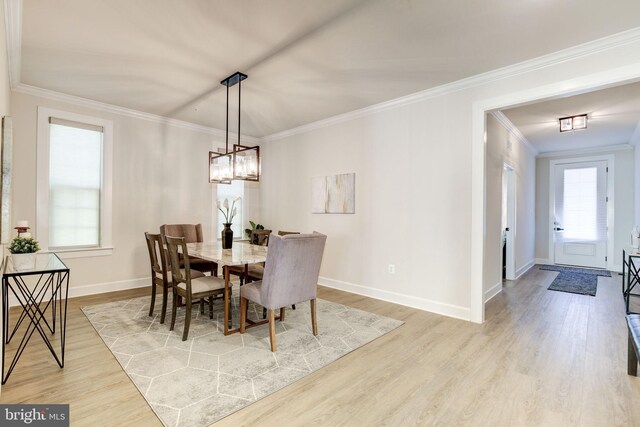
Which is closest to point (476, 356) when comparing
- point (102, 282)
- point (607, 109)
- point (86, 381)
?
point (86, 381)

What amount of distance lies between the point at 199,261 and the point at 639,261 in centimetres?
671

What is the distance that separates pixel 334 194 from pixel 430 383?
311 centimetres

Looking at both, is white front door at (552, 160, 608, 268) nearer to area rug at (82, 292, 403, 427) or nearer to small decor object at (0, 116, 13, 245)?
area rug at (82, 292, 403, 427)

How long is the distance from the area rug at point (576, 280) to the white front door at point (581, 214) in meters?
0.39

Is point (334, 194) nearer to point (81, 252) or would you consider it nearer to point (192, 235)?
point (192, 235)

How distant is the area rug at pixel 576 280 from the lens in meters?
4.73

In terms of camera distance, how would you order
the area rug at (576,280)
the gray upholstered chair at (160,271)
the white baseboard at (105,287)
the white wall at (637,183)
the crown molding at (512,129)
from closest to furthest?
the gray upholstered chair at (160,271) < the white baseboard at (105,287) < the crown molding at (512,129) < the area rug at (576,280) < the white wall at (637,183)

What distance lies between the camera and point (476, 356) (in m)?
2.53

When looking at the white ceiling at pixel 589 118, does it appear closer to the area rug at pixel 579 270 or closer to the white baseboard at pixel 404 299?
the area rug at pixel 579 270

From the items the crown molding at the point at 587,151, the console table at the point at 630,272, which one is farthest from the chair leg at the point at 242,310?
the crown molding at the point at 587,151

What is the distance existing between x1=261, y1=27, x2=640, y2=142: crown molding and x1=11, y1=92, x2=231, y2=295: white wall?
8.29ft

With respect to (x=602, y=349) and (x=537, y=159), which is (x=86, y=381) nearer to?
(x=602, y=349)

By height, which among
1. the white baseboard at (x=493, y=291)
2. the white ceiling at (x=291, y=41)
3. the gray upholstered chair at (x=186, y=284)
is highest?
the white ceiling at (x=291, y=41)

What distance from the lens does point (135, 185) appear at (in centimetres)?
458
